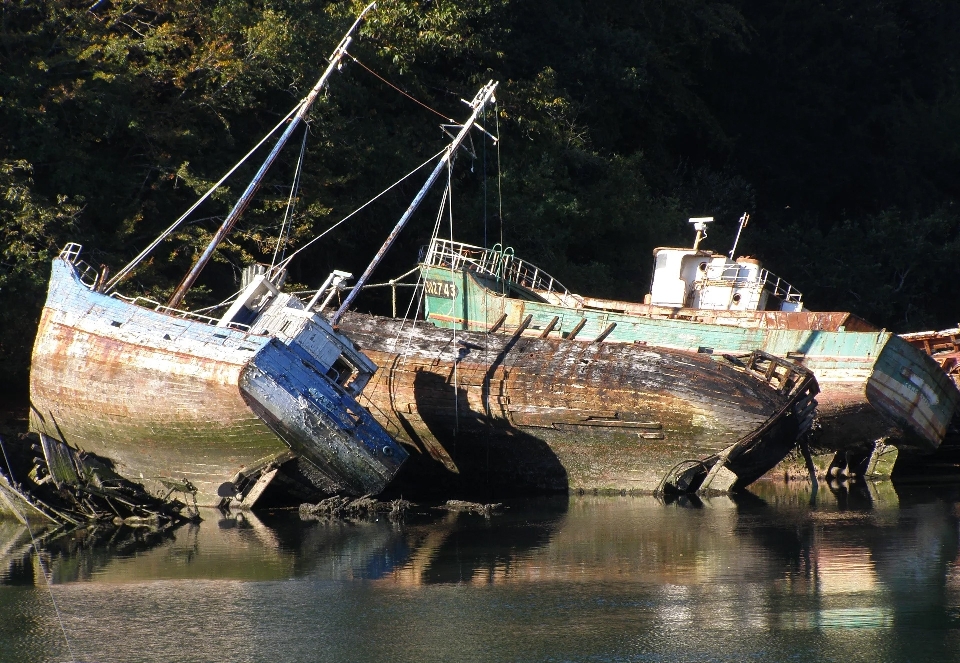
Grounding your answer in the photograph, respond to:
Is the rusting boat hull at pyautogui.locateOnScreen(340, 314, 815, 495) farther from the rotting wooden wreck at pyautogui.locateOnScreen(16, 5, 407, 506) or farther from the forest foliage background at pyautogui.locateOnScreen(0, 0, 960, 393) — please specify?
the forest foliage background at pyautogui.locateOnScreen(0, 0, 960, 393)

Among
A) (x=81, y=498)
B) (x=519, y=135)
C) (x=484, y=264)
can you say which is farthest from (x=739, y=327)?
(x=519, y=135)

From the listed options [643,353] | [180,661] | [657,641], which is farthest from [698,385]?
[180,661]

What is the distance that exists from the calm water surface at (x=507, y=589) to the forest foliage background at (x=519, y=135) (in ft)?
34.1

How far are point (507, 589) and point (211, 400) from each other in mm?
6796

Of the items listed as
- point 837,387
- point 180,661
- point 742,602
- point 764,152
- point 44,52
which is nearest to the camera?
point 180,661

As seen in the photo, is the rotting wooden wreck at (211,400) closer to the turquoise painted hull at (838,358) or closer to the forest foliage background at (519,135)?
the forest foliage background at (519,135)

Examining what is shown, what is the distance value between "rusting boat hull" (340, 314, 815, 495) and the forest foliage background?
6544 mm

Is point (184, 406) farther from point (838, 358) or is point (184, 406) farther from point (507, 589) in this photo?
point (838, 358)

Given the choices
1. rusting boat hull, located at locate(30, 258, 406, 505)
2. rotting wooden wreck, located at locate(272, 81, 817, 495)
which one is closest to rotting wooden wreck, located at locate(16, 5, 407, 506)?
rusting boat hull, located at locate(30, 258, 406, 505)

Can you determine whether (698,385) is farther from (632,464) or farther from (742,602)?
(742,602)

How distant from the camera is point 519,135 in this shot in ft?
117

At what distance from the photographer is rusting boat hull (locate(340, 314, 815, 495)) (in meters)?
20.4

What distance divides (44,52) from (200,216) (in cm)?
492

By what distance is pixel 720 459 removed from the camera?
67.4 feet
